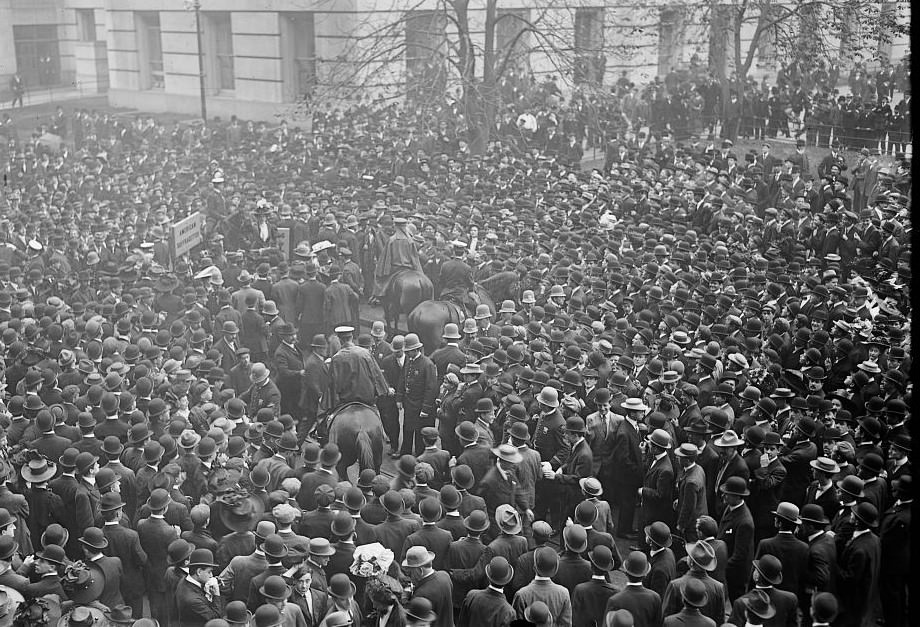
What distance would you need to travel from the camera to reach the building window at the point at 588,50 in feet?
76.8

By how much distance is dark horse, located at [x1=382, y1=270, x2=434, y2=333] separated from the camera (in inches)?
550

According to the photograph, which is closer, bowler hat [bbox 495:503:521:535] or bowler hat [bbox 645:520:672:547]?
bowler hat [bbox 645:520:672:547]

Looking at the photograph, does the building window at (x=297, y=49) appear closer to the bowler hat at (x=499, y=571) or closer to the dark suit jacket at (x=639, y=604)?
the bowler hat at (x=499, y=571)

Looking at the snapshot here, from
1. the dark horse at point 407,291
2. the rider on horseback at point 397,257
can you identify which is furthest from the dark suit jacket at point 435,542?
the rider on horseback at point 397,257

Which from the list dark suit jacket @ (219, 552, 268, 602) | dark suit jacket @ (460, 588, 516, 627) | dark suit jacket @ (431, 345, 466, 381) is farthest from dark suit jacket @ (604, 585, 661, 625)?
dark suit jacket @ (431, 345, 466, 381)

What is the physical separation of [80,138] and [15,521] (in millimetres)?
22615

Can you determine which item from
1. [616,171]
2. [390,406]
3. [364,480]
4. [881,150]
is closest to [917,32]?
[364,480]

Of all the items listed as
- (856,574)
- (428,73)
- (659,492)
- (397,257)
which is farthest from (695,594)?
(428,73)

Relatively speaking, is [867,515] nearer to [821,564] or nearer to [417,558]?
[821,564]

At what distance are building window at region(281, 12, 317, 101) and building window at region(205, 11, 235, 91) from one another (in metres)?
2.81

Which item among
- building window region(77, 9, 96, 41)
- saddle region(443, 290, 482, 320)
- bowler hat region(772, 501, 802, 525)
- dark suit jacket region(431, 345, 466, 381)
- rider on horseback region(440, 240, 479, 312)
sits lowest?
bowler hat region(772, 501, 802, 525)

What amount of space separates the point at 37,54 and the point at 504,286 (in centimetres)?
3446

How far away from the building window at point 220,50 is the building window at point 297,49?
9.22 feet

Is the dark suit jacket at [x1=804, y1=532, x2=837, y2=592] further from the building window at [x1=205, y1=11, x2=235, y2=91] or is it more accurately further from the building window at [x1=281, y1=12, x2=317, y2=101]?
the building window at [x1=205, y1=11, x2=235, y2=91]
